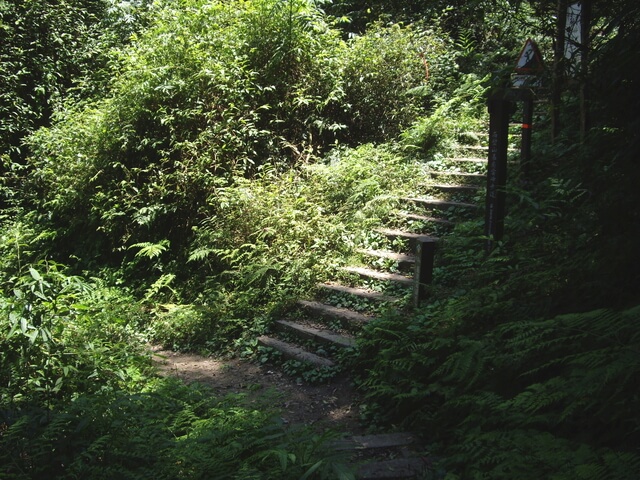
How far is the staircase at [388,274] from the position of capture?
21.0ft

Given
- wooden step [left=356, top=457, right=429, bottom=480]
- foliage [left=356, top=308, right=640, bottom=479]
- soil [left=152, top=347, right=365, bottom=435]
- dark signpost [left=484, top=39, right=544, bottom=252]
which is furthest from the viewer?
dark signpost [left=484, top=39, right=544, bottom=252]

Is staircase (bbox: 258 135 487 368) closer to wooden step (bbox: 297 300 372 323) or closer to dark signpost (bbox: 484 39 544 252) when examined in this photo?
wooden step (bbox: 297 300 372 323)

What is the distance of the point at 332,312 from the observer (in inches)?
277

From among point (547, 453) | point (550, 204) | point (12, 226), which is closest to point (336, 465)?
point (547, 453)

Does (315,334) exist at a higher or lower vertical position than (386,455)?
higher

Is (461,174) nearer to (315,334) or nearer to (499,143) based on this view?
(499,143)

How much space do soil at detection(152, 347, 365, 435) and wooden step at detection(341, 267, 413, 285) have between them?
175 centimetres

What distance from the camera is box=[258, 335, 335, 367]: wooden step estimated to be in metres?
6.29

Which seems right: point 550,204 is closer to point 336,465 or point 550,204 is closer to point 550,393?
point 550,393

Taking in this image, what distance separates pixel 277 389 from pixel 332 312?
4.57ft

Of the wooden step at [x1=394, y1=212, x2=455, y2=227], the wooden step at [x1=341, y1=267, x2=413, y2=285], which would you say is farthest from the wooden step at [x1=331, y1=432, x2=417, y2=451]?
the wooden step at [x1=394, y1=212, x2=455, y2=227]

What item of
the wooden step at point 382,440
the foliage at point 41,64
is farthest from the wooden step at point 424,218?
the foliage at point 41,64

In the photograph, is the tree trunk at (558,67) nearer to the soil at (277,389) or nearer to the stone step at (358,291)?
the stone step at (358,291)

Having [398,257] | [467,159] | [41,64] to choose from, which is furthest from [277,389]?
[41,64]
